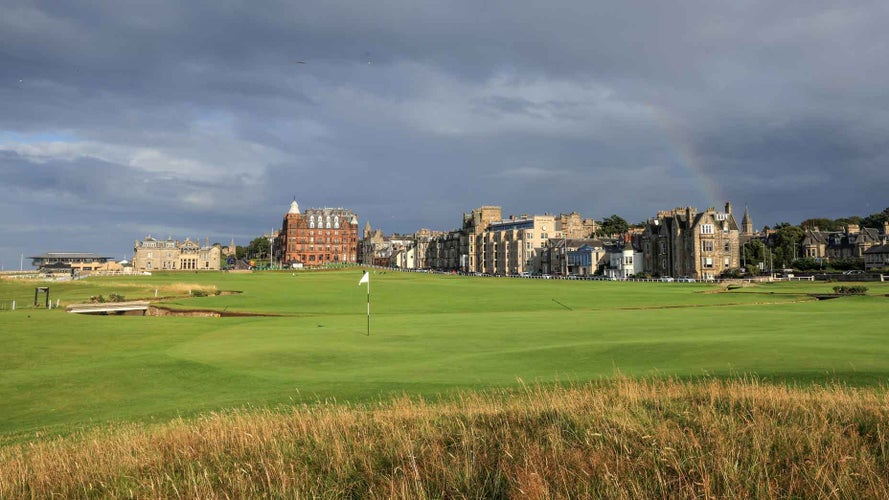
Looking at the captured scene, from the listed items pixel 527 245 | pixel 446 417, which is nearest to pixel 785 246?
pixel 527 245

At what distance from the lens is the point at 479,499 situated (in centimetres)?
661

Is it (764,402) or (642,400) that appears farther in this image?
(642,400)

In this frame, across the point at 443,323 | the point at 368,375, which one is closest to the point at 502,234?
the point at 443,323

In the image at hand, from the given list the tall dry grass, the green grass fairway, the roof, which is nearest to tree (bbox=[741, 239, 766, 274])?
the roof

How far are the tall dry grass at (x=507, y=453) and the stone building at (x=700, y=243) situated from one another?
123 meters

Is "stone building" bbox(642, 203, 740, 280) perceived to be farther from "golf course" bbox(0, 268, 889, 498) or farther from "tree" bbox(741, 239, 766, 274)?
"golf course" bbox(0, 268, 889, 498)

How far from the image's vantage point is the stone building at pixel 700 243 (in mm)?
125438

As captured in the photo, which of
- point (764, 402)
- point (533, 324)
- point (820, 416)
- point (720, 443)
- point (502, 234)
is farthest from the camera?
point (502, 234)

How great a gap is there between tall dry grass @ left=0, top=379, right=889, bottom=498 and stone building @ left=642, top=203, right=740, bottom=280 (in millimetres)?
122704

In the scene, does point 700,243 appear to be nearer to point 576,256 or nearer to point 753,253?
point 753,253

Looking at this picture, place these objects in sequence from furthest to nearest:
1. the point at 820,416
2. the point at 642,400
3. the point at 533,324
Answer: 1. the point at 533,324
2. the point at 642,400
3. the point at 820,416

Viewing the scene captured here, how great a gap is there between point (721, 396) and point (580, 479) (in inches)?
236

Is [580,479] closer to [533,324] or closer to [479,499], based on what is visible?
[479,499]

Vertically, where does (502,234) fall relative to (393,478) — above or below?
above
